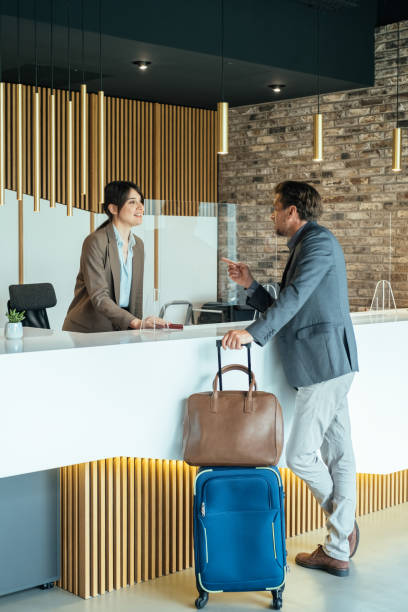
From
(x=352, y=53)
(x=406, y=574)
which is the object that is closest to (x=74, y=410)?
(x=406, y=574)

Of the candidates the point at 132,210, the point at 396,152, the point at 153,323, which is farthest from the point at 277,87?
the point at 153,323

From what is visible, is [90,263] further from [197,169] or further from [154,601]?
[197,169]

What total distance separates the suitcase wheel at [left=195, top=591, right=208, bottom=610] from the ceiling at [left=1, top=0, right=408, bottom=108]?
359 cm

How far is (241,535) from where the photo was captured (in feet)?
12.1

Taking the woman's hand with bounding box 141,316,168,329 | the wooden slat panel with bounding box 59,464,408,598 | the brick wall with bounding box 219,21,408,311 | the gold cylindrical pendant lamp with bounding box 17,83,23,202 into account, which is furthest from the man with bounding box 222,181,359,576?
the gold cylindrical pendant lamp with bounding box 17,83,23,202

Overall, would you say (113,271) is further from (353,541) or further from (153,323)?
(353,541)

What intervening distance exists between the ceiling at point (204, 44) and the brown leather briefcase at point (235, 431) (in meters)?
3.01

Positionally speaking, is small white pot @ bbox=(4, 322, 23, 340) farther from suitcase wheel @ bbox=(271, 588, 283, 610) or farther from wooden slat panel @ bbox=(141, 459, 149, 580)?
suitcase wheel @ bbox=(271, 588, 283, 610)

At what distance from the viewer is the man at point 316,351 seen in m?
3.82

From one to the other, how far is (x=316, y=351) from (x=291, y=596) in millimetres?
1114

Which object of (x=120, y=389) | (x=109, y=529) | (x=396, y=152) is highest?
(x=396, y=152)

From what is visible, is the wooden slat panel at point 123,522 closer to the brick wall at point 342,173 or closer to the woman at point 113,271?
the woman at point 113,271

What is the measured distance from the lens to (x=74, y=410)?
11.5ft

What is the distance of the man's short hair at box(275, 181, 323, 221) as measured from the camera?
4.07 m
